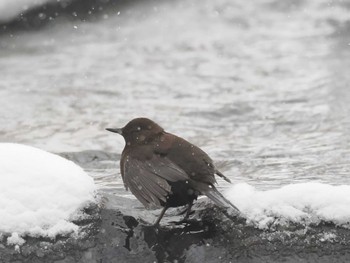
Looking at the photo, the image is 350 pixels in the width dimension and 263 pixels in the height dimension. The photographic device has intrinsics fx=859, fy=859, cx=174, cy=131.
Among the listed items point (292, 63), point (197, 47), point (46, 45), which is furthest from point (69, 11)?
point (292, 63)

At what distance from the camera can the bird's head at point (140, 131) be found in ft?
14.7

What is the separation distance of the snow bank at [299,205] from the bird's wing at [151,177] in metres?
0.32

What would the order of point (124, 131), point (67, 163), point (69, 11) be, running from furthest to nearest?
point (69, 11) → point (124, 131) → point (67, 163)

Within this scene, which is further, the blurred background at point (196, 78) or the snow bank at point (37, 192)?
the blurred background at point (196, 78)

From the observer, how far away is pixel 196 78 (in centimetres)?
909

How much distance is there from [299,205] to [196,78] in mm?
5318

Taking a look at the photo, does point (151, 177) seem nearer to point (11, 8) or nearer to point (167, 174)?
point (167, 174)

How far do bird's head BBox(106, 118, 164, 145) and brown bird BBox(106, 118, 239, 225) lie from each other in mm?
52

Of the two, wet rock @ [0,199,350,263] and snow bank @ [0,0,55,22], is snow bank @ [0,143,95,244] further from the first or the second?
snow bank @ [0,0,55,22]

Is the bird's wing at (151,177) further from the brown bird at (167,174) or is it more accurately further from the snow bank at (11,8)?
the snow bank at (11,8)

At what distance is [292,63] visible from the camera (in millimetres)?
9609

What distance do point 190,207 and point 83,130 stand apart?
10.6 feet

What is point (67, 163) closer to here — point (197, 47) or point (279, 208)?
point (279, 208)

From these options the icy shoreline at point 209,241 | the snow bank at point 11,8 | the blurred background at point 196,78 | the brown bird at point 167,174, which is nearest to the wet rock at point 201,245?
the icy shoreline at point 209,241
